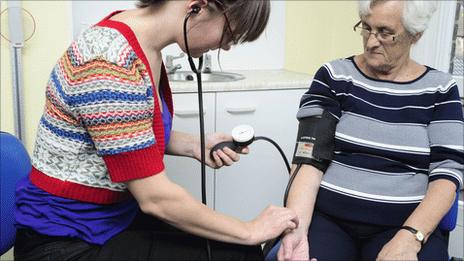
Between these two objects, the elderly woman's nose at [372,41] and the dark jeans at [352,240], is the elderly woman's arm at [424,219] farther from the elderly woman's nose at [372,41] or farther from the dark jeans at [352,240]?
the elderly woman's nose at [372,41]

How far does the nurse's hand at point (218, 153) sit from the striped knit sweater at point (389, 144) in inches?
12.4

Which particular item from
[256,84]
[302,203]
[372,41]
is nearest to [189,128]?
[256,84]

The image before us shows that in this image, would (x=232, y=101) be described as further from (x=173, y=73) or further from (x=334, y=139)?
(x=334, y=139)

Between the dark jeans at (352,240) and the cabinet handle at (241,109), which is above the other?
the cabinet handle at (241,109)

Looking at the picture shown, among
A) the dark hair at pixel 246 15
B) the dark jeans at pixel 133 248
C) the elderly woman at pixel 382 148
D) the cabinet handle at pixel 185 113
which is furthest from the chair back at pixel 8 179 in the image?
the cabinet handle at pixel 185 113

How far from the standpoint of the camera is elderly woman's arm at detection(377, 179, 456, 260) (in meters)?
1.24

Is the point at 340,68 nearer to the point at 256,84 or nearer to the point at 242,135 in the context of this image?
the point at 242,135

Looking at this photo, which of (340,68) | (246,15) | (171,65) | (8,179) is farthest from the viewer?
(171,65)

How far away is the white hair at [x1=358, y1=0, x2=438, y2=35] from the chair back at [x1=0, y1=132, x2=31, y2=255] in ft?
3.55

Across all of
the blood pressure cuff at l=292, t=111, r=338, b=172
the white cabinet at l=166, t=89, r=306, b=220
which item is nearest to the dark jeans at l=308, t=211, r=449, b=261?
the blood pressure cuff at l=292, t=111, r=338, b=172

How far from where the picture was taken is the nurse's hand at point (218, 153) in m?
1.25

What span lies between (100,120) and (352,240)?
2.81 feet

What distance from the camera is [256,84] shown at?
7.20 ft

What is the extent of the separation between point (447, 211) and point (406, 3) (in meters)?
0.62
